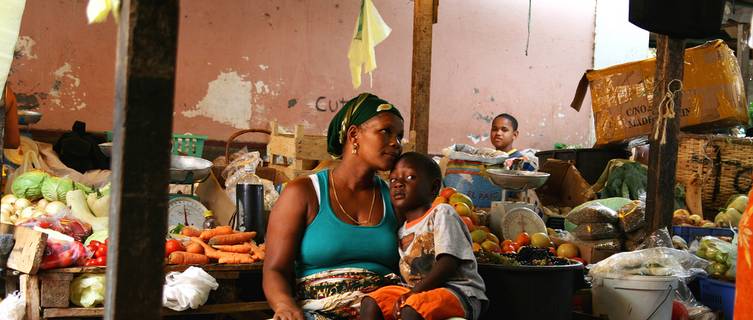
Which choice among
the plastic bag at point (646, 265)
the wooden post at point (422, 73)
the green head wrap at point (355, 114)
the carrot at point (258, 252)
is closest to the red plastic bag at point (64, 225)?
the carrot at point (258, 252)

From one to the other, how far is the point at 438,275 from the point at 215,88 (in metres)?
6.13

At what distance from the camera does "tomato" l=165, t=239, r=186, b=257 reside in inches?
136

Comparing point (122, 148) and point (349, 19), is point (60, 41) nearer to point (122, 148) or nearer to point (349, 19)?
point (349, 19)

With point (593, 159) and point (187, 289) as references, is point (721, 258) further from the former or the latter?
point (593, 159)

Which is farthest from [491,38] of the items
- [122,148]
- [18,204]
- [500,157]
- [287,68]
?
[122,148]

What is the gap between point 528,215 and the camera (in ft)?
16.4

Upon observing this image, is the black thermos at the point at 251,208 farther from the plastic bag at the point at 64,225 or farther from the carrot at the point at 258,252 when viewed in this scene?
the plastic bag at the point at 64,225

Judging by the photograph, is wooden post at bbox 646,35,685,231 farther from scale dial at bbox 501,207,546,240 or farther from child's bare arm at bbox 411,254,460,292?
child's bare arm at bbox 411,254,460,292

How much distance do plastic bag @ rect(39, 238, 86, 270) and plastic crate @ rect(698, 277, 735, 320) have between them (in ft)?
11.7

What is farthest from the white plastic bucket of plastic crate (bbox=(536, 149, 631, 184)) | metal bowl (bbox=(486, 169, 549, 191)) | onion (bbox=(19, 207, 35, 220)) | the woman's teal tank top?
plastic crate (bbox=(536, 149, 631, 184))

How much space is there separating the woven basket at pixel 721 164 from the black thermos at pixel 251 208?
4.56 m

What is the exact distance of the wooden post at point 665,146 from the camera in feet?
15.1

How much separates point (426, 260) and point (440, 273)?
0.12 m

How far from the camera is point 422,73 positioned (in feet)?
19.1
